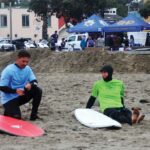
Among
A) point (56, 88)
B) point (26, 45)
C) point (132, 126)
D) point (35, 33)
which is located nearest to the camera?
point (132, 126)

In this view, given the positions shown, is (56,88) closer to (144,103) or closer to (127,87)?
(127,87)

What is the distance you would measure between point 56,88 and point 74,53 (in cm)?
1114

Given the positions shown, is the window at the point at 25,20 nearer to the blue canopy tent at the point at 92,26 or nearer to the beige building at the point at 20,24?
the beige building at the point at 20,24

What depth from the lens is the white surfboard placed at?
898cm

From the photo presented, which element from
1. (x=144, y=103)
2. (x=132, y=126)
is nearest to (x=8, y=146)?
Answer: (x=132, y=126)

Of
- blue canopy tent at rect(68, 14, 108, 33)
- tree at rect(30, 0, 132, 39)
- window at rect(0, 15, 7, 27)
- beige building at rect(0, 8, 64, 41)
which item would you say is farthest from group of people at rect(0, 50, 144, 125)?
window at rect(0, 15, 7, 27)

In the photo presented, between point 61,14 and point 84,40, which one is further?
point 61,14

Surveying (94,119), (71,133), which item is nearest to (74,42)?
(94,119)

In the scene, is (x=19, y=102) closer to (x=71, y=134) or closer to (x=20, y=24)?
(x=71, y=134)

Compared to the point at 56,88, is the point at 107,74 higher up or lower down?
higher up

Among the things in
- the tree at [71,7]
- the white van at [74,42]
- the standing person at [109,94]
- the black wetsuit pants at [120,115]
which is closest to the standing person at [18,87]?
the standing person at [109,94]

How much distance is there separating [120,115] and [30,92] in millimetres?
1533

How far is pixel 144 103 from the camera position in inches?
493

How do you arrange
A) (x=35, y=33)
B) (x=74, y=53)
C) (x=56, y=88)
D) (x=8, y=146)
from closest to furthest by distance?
(x=8, y=146) < (x=56, y=88) < (x=74, y=53) < (x=35, y=33)
